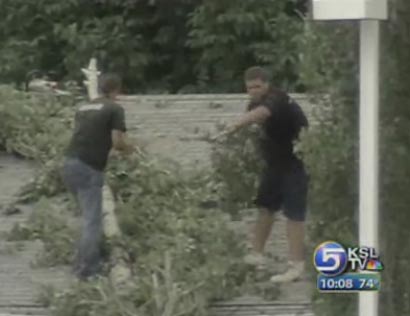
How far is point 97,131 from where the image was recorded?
430 inches

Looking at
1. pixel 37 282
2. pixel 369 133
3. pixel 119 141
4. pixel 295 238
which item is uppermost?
pixel 369 133

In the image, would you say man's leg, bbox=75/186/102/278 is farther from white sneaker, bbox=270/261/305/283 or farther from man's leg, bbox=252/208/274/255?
white sneaker, bbox=270/261/305/283

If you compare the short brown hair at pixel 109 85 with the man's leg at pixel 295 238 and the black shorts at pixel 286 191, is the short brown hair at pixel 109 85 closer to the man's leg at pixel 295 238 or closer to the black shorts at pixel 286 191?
the black shorts at pixel 286 191

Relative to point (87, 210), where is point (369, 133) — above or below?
above

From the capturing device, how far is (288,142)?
10.8m

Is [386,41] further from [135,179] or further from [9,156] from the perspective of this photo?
[9,156]

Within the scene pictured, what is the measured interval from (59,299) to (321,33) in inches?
129

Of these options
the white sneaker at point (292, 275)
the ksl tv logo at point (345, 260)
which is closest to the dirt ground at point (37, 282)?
the white sneaker at point (292, 275)

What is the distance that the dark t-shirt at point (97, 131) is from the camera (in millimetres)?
10914

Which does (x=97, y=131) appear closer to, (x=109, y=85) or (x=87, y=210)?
(x=109, y=85)

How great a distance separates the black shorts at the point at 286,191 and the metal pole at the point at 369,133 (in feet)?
11.5

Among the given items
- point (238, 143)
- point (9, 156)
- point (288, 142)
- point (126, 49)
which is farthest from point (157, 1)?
point (288, 142)

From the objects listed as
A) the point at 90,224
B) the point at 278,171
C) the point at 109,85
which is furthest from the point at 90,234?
the point at 278,171

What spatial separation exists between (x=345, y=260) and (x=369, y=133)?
596 millimetres
